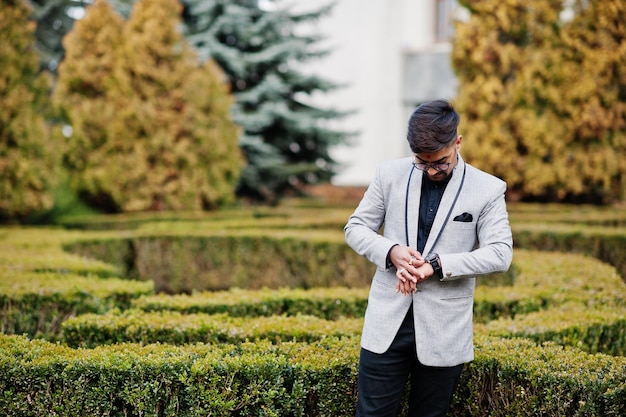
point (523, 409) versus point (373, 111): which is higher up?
point (373, 111)

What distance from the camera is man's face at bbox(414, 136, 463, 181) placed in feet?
9.05

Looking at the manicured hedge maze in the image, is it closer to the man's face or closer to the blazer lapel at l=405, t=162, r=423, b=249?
the blazer lapel at l=405, t=162, r=423, b=249

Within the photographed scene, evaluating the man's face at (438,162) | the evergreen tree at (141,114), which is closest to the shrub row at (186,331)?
the man's face at (438,162)

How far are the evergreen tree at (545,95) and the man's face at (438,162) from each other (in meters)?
10.5

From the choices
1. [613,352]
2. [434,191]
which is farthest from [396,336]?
[613,352]

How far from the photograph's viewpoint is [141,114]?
12289 millimetres

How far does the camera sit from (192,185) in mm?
12703

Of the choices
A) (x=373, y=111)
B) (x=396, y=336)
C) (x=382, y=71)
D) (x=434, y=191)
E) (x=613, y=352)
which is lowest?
(x=613, y=352)

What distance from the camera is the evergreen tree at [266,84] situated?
16.1 metres

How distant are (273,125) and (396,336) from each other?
14424mm

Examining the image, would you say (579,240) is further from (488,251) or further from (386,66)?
(386,66)

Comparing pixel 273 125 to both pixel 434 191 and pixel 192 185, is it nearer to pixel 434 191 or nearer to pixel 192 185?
pixel 192 185

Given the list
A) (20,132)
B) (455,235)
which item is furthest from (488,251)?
(20,132)

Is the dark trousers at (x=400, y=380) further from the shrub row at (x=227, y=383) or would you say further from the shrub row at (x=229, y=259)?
the shrub row at (x=229, y=259)
